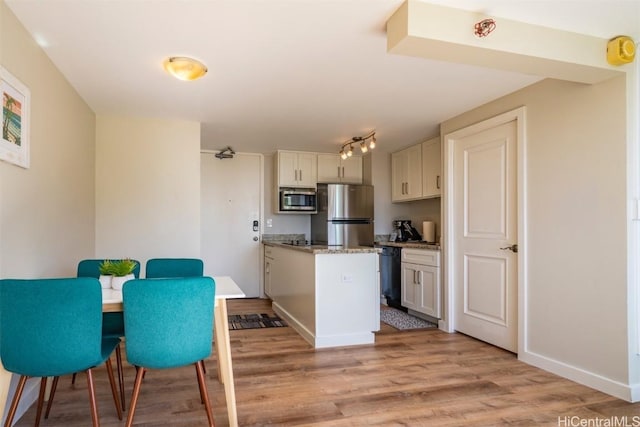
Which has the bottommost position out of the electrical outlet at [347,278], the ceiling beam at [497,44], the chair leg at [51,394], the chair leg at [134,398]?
the chair leg at [51,394]

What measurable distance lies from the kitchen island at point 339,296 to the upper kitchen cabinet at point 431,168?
1517 millimetres

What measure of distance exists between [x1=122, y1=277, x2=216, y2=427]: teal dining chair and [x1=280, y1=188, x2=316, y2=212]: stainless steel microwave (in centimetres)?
372

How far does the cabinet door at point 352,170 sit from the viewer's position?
6.02 meters

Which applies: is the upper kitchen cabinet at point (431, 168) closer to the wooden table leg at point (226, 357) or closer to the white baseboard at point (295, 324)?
the white baseboard at point (295, 324)

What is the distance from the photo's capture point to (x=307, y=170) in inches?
229

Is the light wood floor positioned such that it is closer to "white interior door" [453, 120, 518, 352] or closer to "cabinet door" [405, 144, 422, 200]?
"white interior door" [453, 120, 518, 352]

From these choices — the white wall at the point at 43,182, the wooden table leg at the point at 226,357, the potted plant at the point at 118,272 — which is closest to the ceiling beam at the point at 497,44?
the wooden table leg at the point at 226,357

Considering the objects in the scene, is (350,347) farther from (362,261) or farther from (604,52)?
(604,52)

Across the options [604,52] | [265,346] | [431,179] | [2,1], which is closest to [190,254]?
[265,346]

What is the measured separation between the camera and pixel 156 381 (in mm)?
2766

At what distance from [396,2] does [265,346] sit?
2926 millimetres

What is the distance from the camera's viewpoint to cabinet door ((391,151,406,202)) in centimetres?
560

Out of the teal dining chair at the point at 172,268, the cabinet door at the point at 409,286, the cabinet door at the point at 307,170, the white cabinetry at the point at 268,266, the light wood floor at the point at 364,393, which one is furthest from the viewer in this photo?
the cabinet door at the point at 307,170

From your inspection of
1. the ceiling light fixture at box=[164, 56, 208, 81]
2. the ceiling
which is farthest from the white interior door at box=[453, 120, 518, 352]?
the ceiling light fixture at box=[164, 56, 208, 81]
